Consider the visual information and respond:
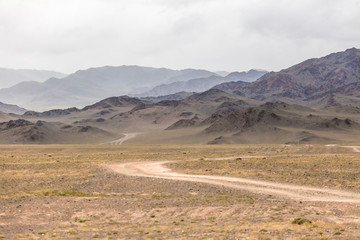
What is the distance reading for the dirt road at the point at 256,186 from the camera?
32.7m

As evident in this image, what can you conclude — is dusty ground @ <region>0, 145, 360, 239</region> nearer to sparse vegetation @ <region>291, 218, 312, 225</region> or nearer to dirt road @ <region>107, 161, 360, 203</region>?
sparse vegetation @ <region>291, 218, 312, 225</region>

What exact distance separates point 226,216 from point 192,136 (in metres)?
159

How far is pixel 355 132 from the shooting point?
170 meters

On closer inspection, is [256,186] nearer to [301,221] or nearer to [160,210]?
[160,210]

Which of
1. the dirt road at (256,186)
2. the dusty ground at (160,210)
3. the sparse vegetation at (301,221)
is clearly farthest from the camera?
the dirt road at (256,186)

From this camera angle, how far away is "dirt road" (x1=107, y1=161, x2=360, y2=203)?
107ft

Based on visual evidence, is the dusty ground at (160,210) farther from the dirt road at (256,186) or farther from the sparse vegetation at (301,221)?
the dirt road at (256,186)

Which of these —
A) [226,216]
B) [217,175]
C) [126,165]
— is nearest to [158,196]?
[226,216]

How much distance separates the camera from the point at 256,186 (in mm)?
39000

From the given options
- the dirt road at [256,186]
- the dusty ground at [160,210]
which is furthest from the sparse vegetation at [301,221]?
the dirt road at [256,186]

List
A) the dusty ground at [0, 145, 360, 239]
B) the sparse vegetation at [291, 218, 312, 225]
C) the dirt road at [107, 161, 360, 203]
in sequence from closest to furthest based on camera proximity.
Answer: the dusty ground at [0, 145, 360, 239]
the sparse vegetation at [291, 218, 312, 225]
the dirt road at [107, 161, 360, 203]

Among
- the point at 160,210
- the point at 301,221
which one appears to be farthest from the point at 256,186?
the point at 301,221

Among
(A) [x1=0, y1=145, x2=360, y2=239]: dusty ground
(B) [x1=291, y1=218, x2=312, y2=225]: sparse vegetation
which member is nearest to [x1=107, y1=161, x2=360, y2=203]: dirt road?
(A) [x1=0, y1=145, x2=360, y2=239]: dusty ground

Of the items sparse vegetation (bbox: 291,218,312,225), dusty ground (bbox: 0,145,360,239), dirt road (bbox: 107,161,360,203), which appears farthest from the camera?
dirt road (bbox: 107,161,360,203)
